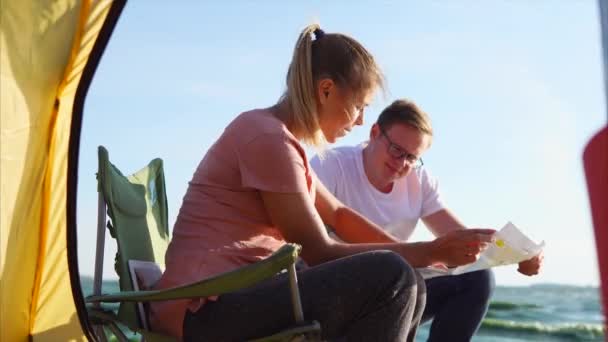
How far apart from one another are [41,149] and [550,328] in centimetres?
961

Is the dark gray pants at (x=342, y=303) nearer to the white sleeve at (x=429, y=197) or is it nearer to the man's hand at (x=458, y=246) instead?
the man's hand at (x=458, y=246)

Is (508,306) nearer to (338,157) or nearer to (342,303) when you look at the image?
(338,157)

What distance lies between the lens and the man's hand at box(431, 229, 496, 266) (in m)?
2.32

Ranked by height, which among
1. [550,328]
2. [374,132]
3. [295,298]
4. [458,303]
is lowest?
[550,328]

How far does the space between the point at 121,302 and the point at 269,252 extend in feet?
1.21

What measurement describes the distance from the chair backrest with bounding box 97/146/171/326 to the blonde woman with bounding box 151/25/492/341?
0.20 metres

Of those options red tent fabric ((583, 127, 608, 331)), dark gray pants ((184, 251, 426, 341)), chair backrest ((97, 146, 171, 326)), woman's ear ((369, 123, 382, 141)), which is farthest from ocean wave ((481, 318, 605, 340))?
red tent fabric ((583, 127, 608, 331))

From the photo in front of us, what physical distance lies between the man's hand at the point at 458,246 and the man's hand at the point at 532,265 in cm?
61

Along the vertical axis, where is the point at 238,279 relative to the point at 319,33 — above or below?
below

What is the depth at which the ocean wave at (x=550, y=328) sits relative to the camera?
35.4 feet

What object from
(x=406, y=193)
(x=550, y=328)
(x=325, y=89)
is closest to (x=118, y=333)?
(x=325, y=89)

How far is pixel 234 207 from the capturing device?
2355 millimetres

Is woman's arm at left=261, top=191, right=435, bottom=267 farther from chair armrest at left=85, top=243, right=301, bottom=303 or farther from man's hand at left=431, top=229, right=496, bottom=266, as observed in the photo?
chair armrest at left=85, top=243, right=301, bottom=303

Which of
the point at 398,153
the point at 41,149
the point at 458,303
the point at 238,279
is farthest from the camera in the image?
the point at 398,153
